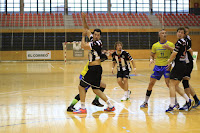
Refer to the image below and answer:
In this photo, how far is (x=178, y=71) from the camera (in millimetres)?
6387

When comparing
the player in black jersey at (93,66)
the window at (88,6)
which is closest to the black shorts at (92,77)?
the player in black jersey at (93,66)

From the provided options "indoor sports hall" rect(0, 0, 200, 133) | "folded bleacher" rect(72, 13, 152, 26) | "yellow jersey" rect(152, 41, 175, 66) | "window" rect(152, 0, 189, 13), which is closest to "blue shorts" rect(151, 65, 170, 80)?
"yellow jersey" rect(152, 41, 175, 66)

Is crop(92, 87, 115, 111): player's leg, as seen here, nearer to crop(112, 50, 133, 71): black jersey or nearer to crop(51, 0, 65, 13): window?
crop(112, 50, 133, 71): black jersey

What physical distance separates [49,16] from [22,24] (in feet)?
13.8

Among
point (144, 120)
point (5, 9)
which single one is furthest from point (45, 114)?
point (5, 9)

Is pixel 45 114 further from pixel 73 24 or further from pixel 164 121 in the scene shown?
pixel 73 24

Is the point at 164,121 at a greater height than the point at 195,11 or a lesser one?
lesser

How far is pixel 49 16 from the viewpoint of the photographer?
3622cm

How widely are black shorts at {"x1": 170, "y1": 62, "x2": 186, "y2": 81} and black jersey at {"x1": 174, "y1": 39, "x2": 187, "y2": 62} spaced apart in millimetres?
101

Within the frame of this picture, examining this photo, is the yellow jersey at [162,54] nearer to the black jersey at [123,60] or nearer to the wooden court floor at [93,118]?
the wooden court floor at [93,118]

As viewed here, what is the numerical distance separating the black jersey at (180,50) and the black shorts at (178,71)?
10 centimetres

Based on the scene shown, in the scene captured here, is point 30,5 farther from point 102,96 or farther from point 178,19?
point 102,96

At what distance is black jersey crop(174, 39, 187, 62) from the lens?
20.4ft

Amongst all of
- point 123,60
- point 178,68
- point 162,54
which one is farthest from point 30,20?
point 178,68
